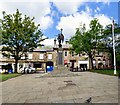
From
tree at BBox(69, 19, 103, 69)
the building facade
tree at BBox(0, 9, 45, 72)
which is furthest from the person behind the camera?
the building facade

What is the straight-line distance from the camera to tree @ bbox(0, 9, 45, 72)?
43469 millimetres

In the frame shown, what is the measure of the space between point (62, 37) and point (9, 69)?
27.9 metres

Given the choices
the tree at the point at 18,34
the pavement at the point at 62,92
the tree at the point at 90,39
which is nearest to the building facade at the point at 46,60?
the tree at the point at 90,39

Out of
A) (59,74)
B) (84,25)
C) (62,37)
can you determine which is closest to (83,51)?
(84,25)

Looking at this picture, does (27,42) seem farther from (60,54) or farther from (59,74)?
(59,74)

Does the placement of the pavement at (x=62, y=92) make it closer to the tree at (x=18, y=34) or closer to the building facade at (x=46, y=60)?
the tree at (x=18, y=34)

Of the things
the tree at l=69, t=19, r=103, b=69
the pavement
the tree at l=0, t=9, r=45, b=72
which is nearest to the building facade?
the tree at l=69, t=19, r=103, b=69

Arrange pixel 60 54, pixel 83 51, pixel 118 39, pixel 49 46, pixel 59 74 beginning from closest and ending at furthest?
pixel 59 74, pixel 60 54, pixel 118 39, pixel 83 51, pixel 49 46

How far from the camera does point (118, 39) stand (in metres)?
54.0

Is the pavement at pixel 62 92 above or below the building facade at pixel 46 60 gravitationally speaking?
below

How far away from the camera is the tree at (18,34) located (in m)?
43.5

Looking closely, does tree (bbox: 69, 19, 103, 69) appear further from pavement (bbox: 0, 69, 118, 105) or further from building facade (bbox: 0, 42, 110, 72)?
pavement (bbox: 0, 69, 118, 105)

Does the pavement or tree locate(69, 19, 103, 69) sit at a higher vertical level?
tree locate(69, 19, 103, 69)

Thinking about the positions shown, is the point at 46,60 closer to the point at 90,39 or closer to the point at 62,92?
the point at 90,39
